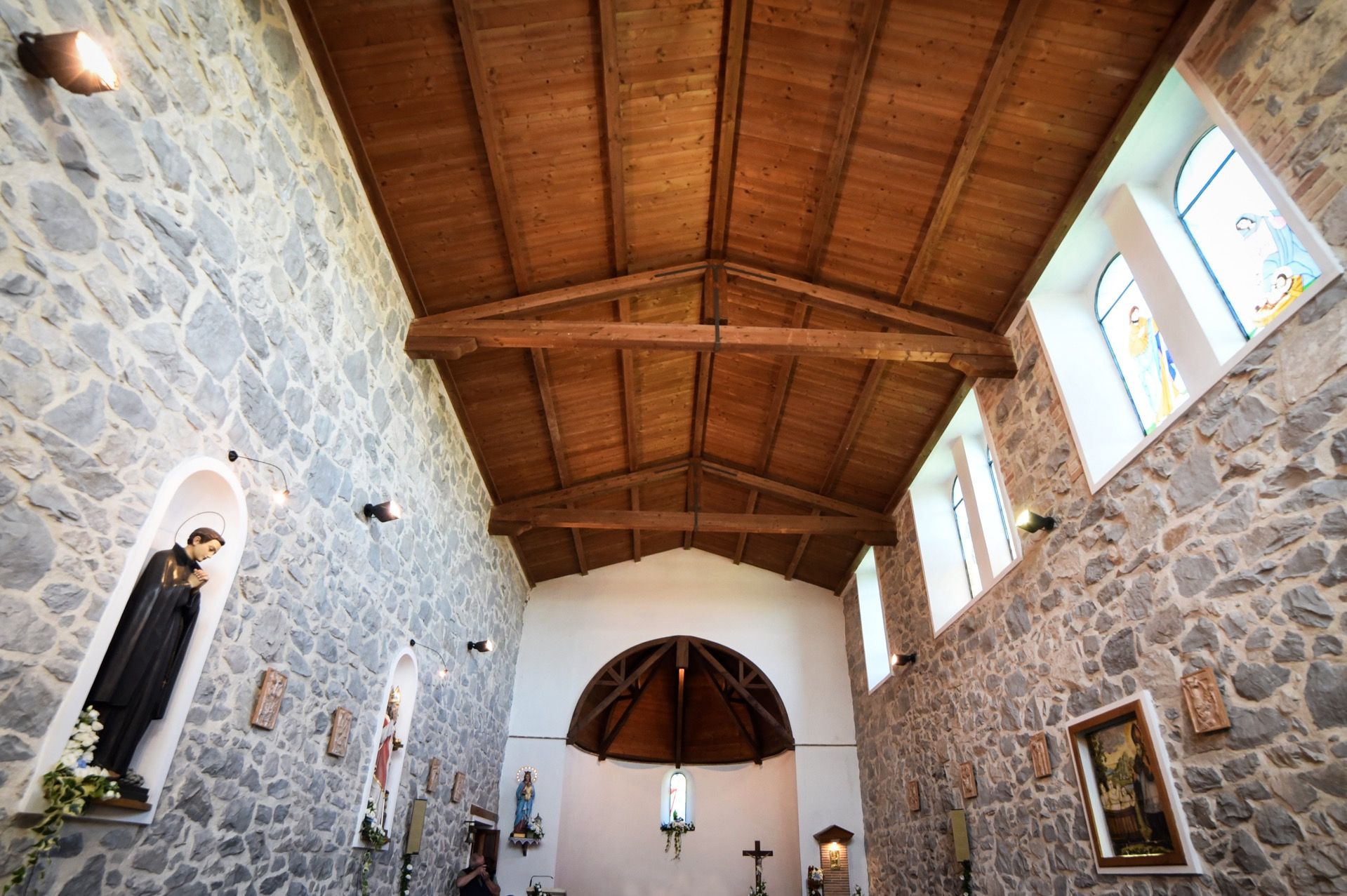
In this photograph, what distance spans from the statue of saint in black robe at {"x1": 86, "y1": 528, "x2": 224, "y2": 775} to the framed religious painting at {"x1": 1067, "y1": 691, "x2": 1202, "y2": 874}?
16.2 ft

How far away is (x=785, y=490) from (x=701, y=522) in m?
1.22

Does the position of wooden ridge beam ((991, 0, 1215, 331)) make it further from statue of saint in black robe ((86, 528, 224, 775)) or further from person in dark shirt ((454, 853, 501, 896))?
person in dark shirt ((454, 853, 501, 896))

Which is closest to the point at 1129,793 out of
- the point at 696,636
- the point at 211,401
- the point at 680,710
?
the point at 211,401

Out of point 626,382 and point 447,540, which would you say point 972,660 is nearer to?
point 626,382

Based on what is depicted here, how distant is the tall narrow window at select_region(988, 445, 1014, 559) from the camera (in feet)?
21.0

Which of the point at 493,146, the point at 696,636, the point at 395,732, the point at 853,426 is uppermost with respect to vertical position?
the point at 493,146

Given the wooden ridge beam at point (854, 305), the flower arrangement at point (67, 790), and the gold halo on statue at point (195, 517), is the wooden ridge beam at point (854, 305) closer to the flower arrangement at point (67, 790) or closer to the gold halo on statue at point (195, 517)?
the gold halo on statue at point (195, 517)

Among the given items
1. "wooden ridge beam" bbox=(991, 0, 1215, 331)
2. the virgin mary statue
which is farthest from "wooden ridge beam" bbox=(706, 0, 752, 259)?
the virgin mary statue

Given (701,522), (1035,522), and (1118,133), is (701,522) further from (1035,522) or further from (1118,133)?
(1118,133)

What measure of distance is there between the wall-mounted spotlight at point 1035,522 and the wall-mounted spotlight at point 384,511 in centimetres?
443

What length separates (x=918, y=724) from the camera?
8109mm

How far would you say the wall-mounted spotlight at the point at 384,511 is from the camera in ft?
18.0

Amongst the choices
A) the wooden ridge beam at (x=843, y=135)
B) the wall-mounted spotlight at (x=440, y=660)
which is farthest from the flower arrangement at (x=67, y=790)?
the wooden ridge beam at (x=843, y=135)

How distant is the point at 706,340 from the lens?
6.51 metres
